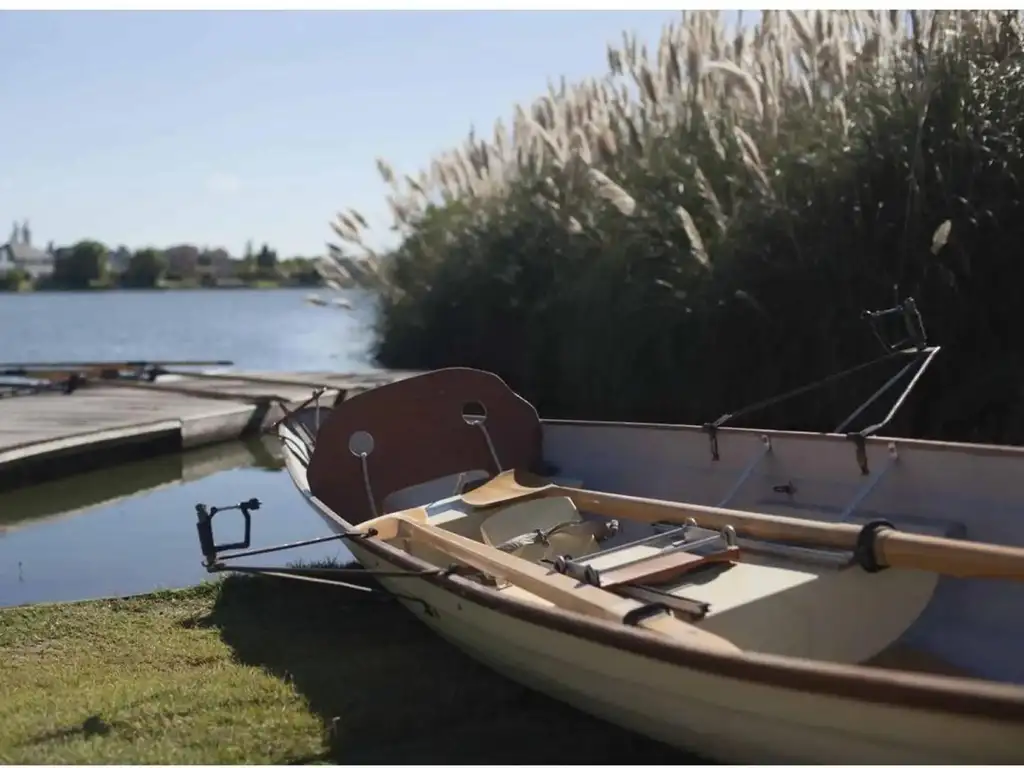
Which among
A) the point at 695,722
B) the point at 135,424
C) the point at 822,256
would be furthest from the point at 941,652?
the point at 135,424

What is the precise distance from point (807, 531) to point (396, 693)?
145 centimetres

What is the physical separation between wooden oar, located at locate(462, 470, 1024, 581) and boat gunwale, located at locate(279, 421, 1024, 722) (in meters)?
0.44

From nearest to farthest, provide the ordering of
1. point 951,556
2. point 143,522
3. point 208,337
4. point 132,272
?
point 951,556 → point 143,522 → point 208,337 → point 132,272

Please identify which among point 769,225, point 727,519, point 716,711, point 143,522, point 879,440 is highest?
point 769,225

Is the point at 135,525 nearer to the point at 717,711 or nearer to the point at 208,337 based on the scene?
the point at 717,711

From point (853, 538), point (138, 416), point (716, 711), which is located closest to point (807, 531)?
point (853, 538)

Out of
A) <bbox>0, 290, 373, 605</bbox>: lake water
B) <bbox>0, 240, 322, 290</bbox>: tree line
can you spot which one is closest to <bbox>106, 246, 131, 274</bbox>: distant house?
<bbox>0, 240, 322, 290</bbox>: tree line

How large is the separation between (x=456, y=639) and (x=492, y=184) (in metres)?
9.52

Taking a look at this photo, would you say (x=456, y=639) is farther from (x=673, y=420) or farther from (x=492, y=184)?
(x=492, y=184)

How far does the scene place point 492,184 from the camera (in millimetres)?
13398

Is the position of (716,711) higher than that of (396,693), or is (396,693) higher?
(716,711)

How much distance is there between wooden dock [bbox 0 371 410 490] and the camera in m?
9.62

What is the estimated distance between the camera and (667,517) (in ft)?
15.2

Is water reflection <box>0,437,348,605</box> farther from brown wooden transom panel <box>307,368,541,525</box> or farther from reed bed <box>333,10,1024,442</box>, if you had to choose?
reed bed <box>333,10,1024,442</box>
